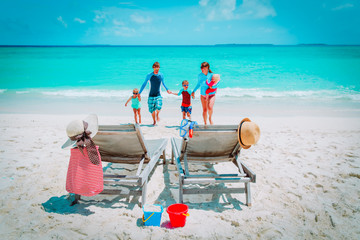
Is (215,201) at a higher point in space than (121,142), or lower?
lower

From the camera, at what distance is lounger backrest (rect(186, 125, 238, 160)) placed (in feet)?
11.2

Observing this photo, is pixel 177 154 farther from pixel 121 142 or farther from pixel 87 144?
pixel 87 144

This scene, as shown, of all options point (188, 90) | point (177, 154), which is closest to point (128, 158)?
point (177, 154)

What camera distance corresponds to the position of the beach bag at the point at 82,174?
285 centimetres

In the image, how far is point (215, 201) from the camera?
3.49 metres

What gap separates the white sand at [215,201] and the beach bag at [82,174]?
43 cm

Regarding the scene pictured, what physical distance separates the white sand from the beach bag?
1.42 ft

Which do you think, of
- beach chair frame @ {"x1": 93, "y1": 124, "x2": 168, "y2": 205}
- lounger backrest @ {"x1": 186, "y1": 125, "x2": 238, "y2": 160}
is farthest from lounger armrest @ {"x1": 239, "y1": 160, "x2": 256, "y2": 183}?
beach chair frame @ {"x1": 93, "y1": 124, "x2": 168, "y2": 205}

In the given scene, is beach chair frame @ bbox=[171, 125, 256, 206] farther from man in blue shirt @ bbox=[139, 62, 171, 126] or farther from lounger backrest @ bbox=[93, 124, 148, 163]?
man in blue shirt @ bbox=[139, 62, 171, 126]

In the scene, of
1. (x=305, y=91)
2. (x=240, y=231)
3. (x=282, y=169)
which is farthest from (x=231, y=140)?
(x=305, y=91)

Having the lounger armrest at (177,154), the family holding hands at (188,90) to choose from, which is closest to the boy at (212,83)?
the family holding hands at (188,90)

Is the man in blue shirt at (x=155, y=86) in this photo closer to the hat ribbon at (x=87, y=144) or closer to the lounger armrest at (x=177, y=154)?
the lounger armrest at (x=177, y=154)

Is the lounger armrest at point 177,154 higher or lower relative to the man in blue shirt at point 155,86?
lower

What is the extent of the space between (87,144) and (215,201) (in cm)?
202
